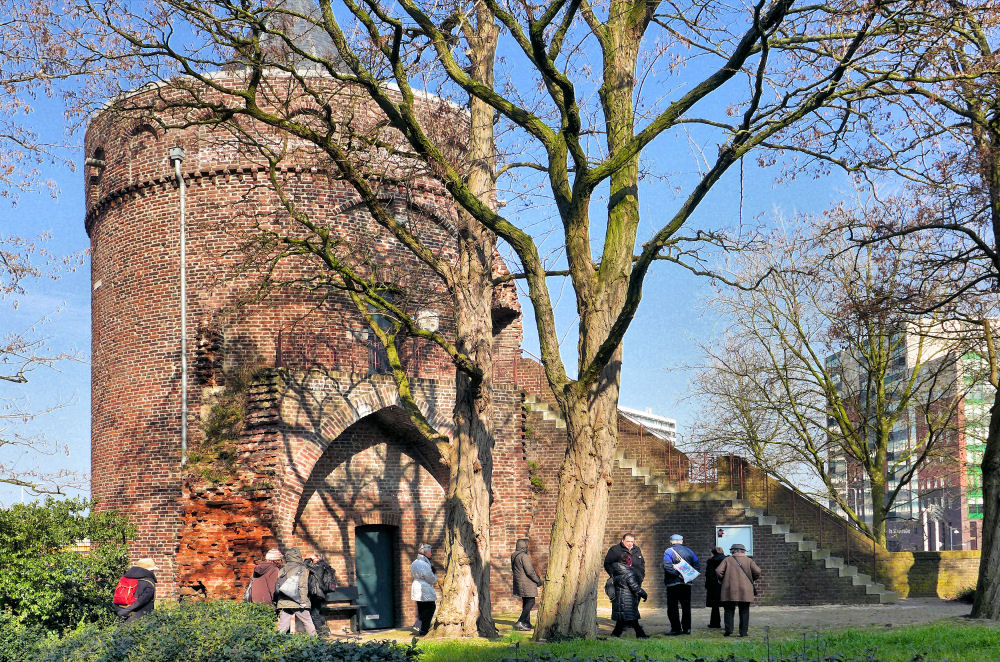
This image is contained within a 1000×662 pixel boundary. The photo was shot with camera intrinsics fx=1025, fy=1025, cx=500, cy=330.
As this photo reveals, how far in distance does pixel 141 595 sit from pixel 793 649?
8165mm

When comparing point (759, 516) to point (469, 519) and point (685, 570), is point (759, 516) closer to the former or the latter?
point (685, 570)

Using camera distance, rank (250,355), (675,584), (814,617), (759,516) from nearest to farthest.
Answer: (675,584)
(814,617)
(250,355)
(759,516)

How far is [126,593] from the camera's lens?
12578mm

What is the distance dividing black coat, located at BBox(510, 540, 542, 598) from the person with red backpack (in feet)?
21.5

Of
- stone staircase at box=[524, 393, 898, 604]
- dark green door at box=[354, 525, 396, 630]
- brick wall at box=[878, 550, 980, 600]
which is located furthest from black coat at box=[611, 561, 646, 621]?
brick wall at box=[878, 550, 980, 600]

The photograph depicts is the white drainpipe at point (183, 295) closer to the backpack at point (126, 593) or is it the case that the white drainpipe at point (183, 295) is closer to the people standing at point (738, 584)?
the backpack at point (126, 593)

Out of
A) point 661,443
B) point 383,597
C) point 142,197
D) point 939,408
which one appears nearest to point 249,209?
point 142,197

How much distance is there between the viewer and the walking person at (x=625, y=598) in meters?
14.2

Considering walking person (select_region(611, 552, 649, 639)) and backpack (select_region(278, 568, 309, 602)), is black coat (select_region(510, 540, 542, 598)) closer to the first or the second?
walking person (select_region(611, 552, 649, 639))

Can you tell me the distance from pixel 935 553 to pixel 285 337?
15.4m

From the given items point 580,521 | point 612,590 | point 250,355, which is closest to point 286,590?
point 580,521

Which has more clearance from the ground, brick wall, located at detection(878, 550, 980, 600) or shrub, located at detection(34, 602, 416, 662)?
shrub, located at detection(34, 602, 416, 662)

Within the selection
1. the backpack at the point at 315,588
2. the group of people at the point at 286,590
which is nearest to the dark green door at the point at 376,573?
the backpack at the point at 315,588

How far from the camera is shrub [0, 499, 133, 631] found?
48.3 feet
